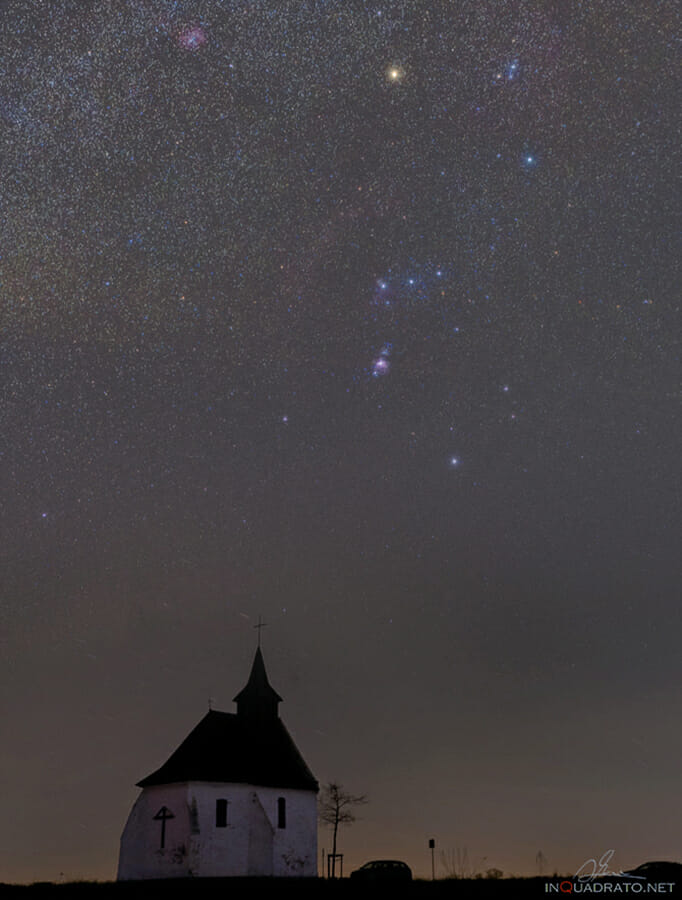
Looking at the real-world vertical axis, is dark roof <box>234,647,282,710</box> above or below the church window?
above

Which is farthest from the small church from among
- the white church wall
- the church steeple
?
the church steeple

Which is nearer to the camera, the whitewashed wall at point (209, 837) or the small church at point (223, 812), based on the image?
the whitewashed wall at point (209, 837)

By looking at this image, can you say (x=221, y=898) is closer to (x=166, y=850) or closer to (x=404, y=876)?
(x=404, y=876)

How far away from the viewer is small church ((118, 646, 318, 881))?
1977 inches

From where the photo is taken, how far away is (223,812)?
51.8 m

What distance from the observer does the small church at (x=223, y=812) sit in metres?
50.2

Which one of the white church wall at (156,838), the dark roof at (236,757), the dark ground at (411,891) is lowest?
the dark ground at (411,891)

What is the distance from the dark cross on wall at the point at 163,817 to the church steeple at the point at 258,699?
11748 mm

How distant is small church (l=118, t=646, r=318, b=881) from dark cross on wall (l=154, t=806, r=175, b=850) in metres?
0.05

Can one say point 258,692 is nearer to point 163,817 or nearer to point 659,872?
point 163,817

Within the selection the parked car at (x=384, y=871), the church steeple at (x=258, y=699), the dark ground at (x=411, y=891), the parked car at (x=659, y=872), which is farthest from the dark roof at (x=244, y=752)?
the parked car at (x=659, y=872)

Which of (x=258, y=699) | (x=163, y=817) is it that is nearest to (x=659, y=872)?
(x=163, y=817)

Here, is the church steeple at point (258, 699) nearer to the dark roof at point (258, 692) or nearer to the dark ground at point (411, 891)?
the dark roof at point (258, 692)

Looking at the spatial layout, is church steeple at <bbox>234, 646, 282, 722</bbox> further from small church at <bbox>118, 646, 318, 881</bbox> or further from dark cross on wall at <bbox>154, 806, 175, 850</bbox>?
dark cross on wall at <bbox>154, 806, 175, 850</bbox>
